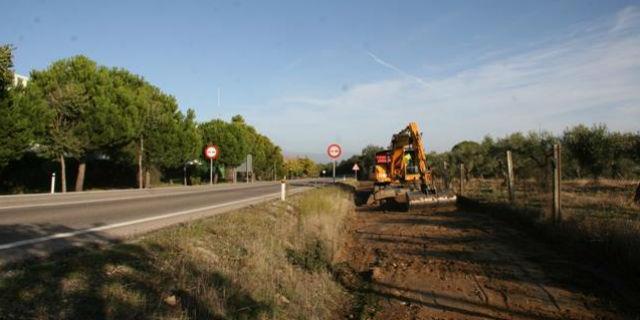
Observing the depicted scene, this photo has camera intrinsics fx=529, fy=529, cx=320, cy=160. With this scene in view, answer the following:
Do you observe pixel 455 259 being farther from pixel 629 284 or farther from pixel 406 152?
pixel 406 152

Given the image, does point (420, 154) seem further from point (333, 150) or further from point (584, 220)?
point (584, 220)

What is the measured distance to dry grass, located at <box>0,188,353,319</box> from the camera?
5.17 m

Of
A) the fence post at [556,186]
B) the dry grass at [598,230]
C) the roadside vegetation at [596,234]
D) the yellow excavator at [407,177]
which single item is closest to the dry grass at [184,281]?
the roadside vegetation at [596,234]

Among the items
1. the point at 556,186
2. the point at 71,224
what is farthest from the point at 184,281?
the point at 556,186

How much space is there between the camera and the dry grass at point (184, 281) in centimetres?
517

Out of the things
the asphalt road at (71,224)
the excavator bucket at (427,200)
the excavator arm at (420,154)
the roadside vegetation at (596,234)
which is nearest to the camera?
the roadside vegetation at (596,234)

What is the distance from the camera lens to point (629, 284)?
25.1 feet

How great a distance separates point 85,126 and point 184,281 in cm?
2973

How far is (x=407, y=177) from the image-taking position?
23109 mm

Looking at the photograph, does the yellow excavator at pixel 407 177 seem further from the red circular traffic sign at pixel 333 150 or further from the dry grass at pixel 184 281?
the dry grass at pixel 184 281

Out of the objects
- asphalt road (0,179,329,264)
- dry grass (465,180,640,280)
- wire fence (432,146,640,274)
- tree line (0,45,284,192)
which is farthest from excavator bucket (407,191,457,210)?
tree line (0,45,284,192)

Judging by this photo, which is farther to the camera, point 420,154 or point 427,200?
point 420,154

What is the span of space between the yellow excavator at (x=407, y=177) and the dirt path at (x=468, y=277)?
6030mm

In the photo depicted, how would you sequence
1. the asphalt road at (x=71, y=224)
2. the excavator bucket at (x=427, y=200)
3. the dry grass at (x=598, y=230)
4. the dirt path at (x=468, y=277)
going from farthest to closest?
the excavator bucket at (x=427, y=200)
the dry grass at (x=598, y=230)
the asphalt road at (x=71, y=224)
the dirt path at (x=468, y=277)
